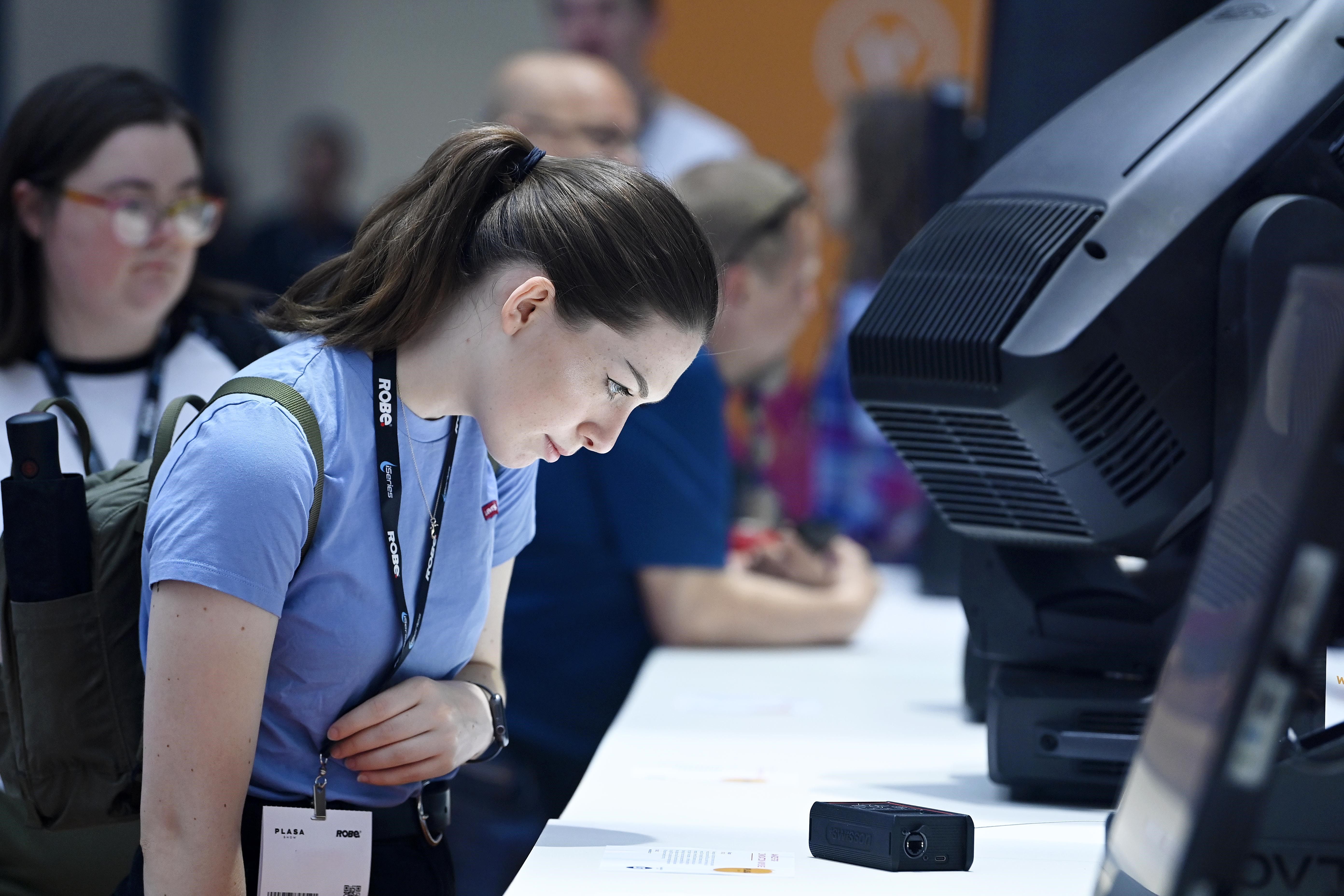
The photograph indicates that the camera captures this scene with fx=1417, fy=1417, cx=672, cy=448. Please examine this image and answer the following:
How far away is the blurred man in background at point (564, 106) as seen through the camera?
2.85 m

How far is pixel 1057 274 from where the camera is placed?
1.50 metres

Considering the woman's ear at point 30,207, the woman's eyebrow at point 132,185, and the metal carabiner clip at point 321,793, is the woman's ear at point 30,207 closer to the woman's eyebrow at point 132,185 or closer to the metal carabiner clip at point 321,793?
the woman's eyebrow at point 132,185

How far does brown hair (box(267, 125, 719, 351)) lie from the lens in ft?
4.41

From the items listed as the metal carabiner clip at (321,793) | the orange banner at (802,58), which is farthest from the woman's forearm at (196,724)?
the orange banner at (802,58)

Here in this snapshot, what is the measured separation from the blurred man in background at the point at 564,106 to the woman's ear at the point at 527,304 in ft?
4.82

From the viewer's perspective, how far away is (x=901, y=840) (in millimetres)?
1321

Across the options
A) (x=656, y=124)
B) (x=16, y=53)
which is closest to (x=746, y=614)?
(x=656, y=124)

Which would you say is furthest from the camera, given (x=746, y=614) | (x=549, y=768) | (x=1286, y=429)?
(x=746, y=614)

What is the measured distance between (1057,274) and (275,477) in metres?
0.82

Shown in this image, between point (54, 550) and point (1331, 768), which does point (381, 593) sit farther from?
point (1331, 768)

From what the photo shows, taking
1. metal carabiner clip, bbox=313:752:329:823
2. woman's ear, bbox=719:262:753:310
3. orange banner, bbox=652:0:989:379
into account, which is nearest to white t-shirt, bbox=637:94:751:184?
orange banner, bbox=652:0:989:379

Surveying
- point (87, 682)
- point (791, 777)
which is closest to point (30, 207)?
point (87, 682)

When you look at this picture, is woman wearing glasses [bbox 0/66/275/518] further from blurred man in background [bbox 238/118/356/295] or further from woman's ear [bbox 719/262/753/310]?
blurred man in background [bbox 238/118/356/295]

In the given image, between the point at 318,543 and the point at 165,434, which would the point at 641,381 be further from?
the point at 165,434
